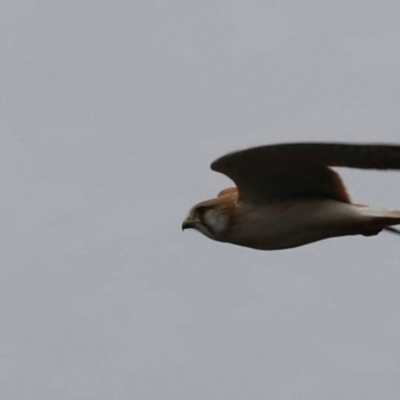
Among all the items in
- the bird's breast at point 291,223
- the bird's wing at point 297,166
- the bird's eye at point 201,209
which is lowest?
the bird's breast at point 291,223

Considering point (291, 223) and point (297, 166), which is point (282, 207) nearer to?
point (291, 223)

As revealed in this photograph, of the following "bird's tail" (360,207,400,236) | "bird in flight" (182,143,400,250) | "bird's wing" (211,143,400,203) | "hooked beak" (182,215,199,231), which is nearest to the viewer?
"bird's wing" (211,143,400,203)

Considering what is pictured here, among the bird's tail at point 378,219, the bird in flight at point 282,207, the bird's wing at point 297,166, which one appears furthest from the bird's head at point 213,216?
the bird's tail at point 378,219

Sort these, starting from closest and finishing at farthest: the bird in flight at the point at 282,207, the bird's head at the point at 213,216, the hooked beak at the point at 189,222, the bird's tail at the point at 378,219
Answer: the bird in flight at the point at 282,207 → the bird's tail at the point at 378,219 → the bird's head at the point at 213,216 → the hooked beak at the point at 189,222

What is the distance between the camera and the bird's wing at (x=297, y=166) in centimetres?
1031

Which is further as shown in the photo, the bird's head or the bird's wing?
the bird's head

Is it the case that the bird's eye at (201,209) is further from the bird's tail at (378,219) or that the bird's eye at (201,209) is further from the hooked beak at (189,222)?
the bird's tail at (378,219)

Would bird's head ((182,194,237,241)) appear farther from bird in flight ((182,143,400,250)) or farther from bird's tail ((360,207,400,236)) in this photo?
bird's tail ((360,207,400,236))

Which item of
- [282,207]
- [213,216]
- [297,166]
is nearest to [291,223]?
[282,207]

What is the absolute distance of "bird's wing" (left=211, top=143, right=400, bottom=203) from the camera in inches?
406

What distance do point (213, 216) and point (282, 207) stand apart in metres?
0.81

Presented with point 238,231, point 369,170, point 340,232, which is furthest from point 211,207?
point 369,170

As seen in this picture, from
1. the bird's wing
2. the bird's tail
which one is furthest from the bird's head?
the bird's tail

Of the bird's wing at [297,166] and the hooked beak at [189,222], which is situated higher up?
the bird's wing at [297,166]
